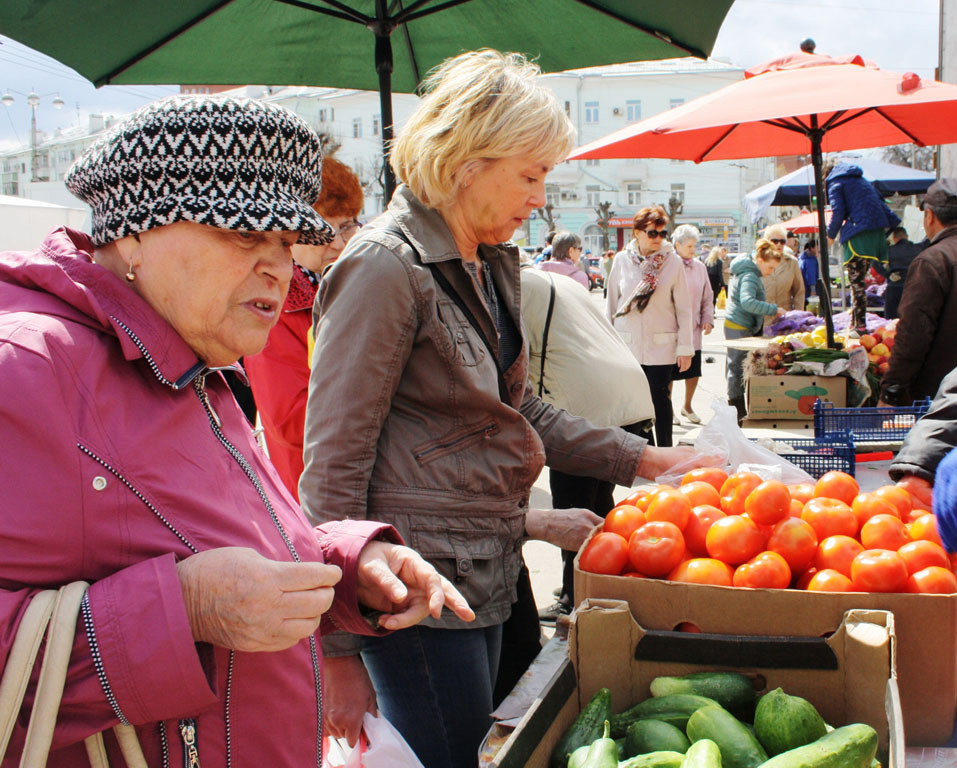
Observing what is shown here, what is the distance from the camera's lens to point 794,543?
171 centimetres

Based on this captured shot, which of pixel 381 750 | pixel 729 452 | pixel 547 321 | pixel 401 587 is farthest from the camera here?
pixel 547 321

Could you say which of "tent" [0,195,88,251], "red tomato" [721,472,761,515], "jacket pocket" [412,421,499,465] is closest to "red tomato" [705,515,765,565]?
"red tomato" [721,472,761,515]

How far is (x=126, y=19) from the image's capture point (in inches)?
118

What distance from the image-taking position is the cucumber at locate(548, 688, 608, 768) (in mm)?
1452

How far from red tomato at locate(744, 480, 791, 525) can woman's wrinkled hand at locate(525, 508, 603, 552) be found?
1.34ft

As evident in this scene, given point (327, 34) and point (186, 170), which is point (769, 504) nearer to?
point (186, 170)

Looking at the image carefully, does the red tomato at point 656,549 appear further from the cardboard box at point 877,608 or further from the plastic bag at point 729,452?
the plastic bag at point 729,452

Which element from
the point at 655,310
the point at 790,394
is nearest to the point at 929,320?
the point at 790,394

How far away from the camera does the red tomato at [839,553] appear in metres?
1.66

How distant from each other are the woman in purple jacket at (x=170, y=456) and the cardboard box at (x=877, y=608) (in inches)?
22.6

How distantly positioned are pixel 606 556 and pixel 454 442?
16.0 inches

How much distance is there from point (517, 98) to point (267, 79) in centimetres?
227

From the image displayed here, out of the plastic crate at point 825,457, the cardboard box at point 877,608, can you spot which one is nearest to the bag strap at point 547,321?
the plastic crate at point 825,457

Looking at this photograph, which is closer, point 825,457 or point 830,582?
point 830,582
